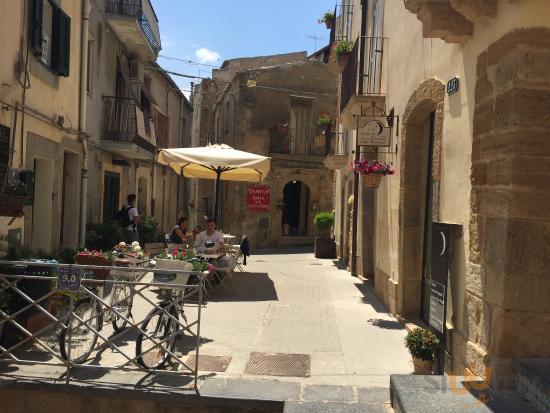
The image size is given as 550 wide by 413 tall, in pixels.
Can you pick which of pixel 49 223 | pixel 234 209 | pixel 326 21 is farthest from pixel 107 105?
pixel 234 209

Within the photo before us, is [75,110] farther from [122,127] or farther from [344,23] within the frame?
A: [344,23]

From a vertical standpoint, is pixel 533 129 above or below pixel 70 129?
below

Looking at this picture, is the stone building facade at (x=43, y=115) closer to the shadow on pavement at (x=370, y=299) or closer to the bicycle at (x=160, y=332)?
the bicycle at (x=160, y=332)

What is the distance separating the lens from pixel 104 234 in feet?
38.3

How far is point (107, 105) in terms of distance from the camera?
43.8ft

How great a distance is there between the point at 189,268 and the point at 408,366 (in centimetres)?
257

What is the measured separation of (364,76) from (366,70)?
40 centimetres

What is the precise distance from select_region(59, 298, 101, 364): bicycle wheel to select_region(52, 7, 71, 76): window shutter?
16.6 ft

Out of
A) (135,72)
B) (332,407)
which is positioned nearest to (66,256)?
(332,407)

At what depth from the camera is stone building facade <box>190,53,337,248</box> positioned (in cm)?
2100

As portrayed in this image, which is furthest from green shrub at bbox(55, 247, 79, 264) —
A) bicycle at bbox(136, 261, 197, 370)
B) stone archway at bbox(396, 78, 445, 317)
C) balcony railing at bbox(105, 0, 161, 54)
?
balcony railing at bbox(105, 0, 161, 54)

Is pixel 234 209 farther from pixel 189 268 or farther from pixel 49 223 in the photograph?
pixel 189 268

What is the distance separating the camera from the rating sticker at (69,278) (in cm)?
446

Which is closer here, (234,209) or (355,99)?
(355,99)
